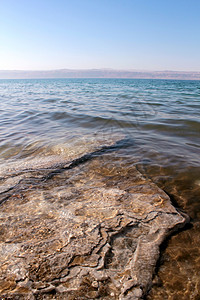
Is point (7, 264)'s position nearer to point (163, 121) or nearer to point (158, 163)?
point (158, 163)

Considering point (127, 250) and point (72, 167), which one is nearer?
point (127, 250)

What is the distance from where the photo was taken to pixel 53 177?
140 inches

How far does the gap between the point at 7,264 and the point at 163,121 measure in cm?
825

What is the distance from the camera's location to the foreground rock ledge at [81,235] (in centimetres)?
158

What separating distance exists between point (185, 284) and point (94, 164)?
9.27 ft

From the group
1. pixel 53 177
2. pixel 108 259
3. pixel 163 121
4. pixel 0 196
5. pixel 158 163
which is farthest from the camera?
pixel 163 121

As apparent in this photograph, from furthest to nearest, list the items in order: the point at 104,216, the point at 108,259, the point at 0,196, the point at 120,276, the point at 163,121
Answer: the point at 163,121, the point at 0,196, the point at 104,216, the point at 108,259, the point at 120,276

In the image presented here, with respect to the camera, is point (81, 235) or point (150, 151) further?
point (150, 151)

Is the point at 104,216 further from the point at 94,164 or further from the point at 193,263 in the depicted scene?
the point at 94,164

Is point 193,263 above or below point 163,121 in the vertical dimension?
below

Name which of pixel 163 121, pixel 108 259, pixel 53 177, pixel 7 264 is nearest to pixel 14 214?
pixel 7 264

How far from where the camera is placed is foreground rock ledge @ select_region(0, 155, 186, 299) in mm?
1583

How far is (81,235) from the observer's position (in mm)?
2094

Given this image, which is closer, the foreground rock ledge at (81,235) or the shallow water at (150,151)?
the foreground rock ledge at (81,235)
